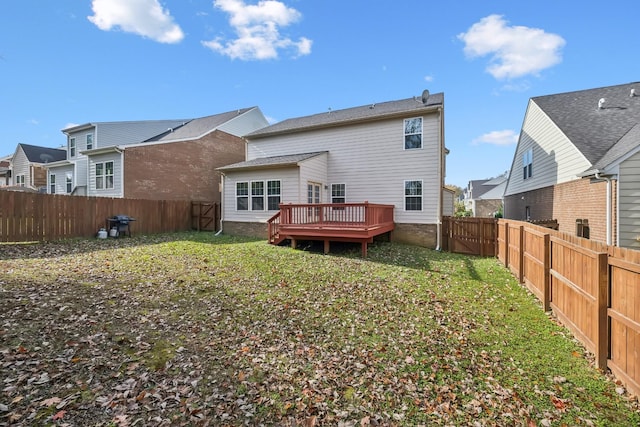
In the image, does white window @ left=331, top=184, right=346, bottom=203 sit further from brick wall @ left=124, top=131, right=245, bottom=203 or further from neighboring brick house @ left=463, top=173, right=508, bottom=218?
neighboring brick house @ left=463, top=173, right=508, bottom=218

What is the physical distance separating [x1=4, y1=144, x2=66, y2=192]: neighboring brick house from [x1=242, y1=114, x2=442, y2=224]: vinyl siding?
2951 centimetres

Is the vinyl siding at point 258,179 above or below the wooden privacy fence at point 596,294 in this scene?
above

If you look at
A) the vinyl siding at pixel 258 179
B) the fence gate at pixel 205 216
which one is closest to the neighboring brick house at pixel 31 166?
the fence gate at pixel 205 216

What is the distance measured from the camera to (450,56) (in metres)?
13.8

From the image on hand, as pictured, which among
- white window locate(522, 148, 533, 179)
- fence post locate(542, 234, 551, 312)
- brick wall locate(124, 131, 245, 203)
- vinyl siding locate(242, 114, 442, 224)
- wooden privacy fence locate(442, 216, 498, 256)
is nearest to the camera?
fence post locate(542, 234, 551, 312)

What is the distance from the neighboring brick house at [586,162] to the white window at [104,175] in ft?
74.0

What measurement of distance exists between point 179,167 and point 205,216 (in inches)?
154

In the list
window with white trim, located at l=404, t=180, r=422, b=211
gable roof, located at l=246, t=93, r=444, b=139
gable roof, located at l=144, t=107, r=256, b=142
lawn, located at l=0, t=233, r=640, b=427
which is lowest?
lawn, located at l=0, t=233, r=640, b=427

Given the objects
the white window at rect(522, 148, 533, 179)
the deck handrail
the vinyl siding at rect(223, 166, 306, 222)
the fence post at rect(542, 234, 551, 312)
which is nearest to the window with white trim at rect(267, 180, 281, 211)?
the vinyl siding at rect(223, 166, 306, 222)

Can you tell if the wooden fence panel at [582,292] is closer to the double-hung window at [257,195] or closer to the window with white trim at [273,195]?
the window with white trim at [273,195]

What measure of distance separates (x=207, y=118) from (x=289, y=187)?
14.7 meters

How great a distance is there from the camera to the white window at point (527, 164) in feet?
53.0

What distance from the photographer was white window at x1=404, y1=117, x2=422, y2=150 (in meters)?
12.7

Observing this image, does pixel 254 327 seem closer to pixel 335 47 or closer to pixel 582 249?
pixel 582 249
